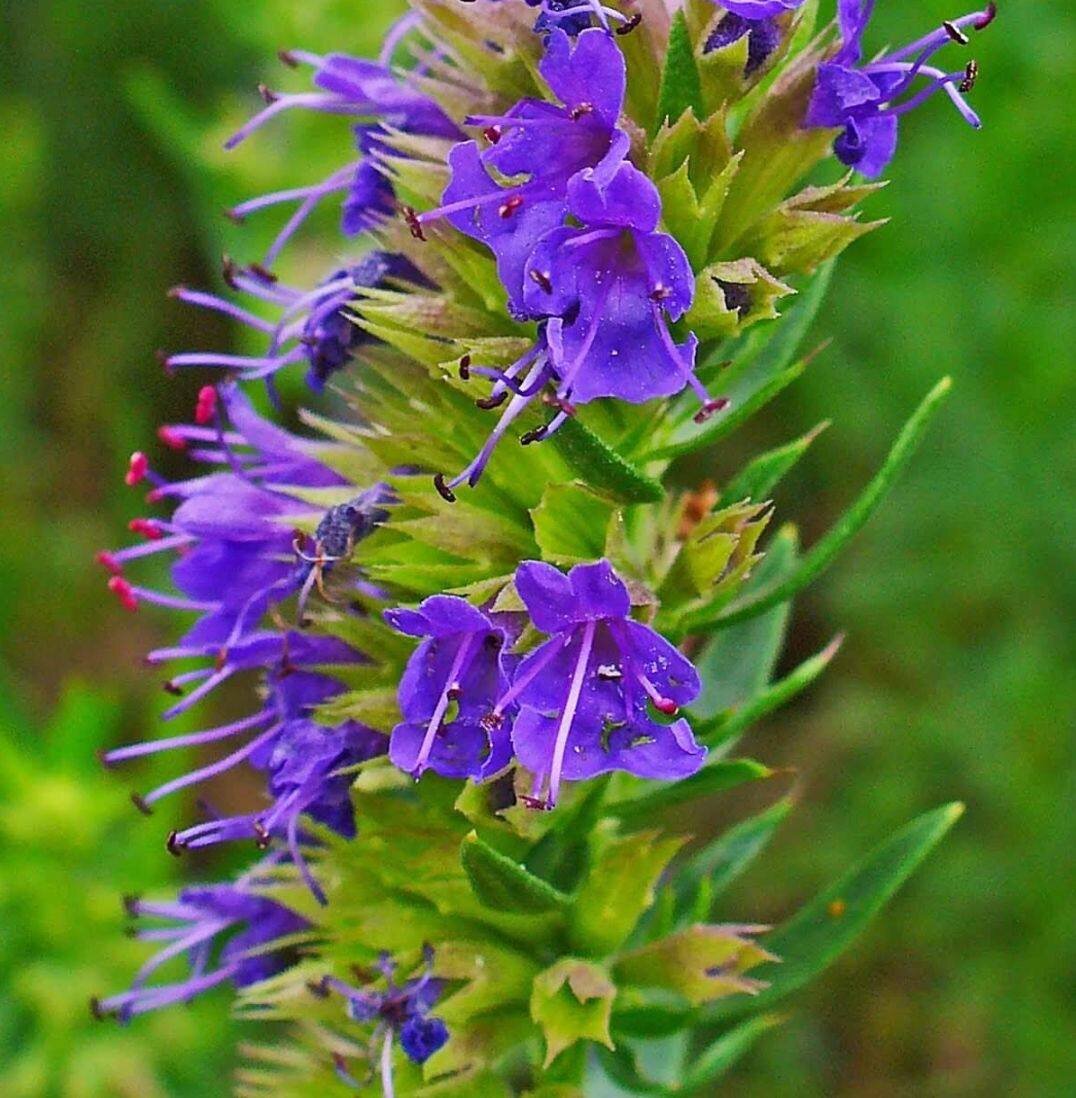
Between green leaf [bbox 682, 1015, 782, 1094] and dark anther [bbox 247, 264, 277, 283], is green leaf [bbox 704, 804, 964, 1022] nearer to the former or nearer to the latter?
green leaf [bbox 682, 1015, 782, 1094]

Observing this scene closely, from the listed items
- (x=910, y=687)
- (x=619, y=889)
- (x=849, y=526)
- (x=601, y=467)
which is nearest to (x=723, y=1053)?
(x=619, y=889)

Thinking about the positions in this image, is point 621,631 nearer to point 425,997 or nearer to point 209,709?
point 425,997

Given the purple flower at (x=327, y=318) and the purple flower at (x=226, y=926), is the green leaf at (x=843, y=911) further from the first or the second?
the purple flower at (x=327, y=318)

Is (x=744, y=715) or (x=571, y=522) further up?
(x=571, y=522)

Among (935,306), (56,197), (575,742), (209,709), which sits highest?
(575,742)

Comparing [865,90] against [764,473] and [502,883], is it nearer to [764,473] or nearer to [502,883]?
[764,473]

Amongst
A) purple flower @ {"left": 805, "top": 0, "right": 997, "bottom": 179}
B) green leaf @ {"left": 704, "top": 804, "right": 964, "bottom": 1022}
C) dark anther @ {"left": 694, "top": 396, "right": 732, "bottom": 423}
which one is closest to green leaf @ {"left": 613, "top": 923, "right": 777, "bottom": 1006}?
green leaf @ {"left": 704, "top": 804, "right": 964, "bottom": 1022}

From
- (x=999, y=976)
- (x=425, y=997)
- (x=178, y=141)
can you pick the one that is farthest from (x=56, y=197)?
(x=425, y=997)
